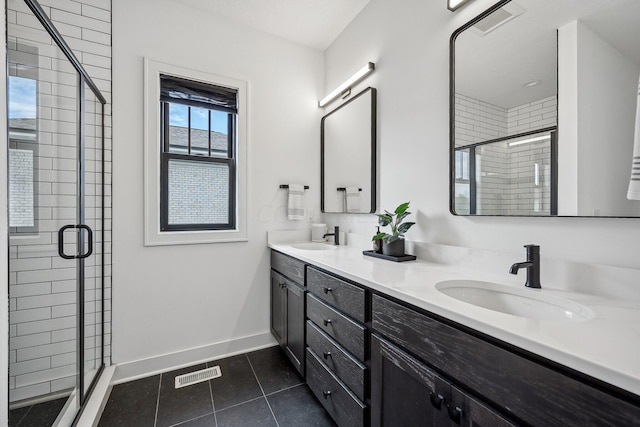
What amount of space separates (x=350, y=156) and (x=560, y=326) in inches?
70.9

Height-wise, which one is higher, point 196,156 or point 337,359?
point 196,156

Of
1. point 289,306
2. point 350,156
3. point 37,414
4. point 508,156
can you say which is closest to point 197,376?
point 289,306

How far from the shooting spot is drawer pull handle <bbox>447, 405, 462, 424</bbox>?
80 cm

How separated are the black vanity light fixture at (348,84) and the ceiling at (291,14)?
0.50 m

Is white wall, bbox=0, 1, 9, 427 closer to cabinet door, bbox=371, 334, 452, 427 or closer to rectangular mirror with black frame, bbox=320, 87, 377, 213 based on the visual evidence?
cabinet door, bbox=371, 334, 452, 427

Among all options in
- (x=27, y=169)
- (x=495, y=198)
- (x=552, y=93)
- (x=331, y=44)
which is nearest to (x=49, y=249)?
(x=27, y=169)

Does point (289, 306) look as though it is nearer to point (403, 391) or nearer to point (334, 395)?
point (334, 395)

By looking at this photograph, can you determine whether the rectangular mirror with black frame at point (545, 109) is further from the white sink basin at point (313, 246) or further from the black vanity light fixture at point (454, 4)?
the white sink basin at point (313, 246)

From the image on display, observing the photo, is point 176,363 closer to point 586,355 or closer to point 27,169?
point 27,169

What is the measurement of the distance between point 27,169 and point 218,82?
150 cm

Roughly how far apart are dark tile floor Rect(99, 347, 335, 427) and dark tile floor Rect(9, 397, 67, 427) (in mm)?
385

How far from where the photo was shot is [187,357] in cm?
217

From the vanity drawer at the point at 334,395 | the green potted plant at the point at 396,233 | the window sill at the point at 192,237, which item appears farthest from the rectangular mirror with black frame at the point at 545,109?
the window sill at the point at 192,237

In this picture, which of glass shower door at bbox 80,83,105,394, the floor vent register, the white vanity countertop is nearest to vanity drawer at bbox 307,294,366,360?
the white vanity countertop
